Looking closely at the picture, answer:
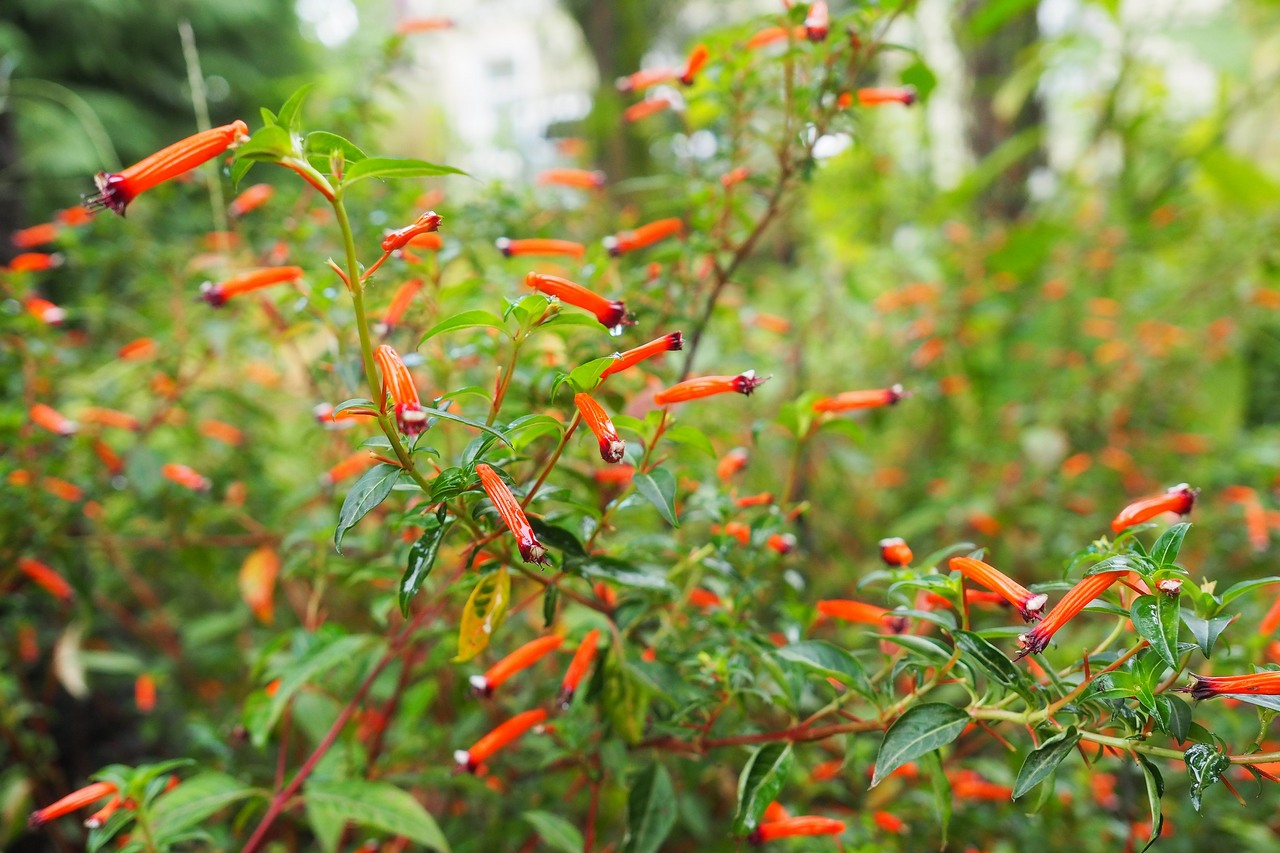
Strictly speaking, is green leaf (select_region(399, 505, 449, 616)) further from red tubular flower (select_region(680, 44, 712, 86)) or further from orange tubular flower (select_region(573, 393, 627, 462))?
red tubular flower (select_region(680, 44, 712, 86))

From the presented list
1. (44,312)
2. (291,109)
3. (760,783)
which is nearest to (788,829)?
(760,783)

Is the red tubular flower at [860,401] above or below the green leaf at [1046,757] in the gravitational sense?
above

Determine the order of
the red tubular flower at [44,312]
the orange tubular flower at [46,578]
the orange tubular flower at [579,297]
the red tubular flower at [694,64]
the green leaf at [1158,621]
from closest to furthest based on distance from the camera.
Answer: the green leaf at [1158,621] → the orange tubular flower at [579,297] → the red tubular flower at [694,64] → the red tubular flower at [44,312] → the orange tubular flower at [46,578]

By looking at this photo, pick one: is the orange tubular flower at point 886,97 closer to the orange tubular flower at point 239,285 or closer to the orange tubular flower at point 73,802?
the orange tubular flower at point 239,285

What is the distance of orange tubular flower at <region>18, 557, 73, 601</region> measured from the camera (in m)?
1.50

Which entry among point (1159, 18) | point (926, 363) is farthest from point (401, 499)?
point (1159, 18)

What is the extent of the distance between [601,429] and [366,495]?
0.21 m

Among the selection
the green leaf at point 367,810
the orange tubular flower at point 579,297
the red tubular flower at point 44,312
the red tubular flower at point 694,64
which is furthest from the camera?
the red tubular flower at point 44,312

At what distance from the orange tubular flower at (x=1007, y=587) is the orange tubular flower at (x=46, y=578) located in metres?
1.64

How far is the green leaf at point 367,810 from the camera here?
0.97 metres

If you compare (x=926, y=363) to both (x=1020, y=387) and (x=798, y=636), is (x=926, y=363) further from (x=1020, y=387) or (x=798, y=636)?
(x=798, y=636)

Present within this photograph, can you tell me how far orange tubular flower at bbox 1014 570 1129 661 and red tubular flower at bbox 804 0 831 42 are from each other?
0.73 meters

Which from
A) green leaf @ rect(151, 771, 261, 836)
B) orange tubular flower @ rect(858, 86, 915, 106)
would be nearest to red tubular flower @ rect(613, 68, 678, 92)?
orange tubular flower @ rect(858, 86, 915, 106)

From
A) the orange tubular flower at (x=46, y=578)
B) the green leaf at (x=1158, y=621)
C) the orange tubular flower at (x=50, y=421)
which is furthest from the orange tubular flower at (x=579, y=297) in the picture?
the orange tubular flower at (x=46, y=578)
